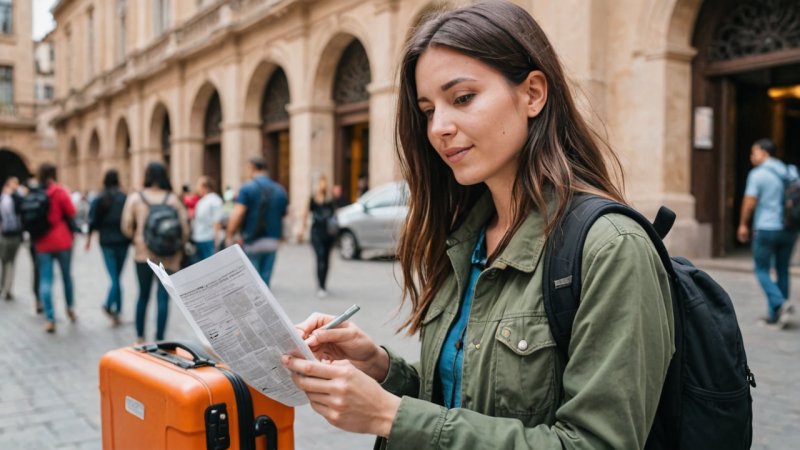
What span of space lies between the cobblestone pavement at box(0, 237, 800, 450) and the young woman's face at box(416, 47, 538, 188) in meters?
0.61

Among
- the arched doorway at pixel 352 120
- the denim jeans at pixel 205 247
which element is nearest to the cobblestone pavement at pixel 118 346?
the denim jeans at pixel 205 247

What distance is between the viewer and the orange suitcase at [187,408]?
1768 mm

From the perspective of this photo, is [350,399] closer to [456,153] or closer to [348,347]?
[348,347]

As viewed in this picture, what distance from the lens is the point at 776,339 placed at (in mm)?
6105

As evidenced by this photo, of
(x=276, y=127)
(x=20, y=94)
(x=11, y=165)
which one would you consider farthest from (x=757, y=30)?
(x=11, y=165)

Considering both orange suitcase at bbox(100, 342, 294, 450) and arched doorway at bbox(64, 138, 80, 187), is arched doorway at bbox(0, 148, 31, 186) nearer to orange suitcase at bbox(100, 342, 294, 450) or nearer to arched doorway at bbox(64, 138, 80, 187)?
arched doorway at bbox(64, 138, 80, 187)

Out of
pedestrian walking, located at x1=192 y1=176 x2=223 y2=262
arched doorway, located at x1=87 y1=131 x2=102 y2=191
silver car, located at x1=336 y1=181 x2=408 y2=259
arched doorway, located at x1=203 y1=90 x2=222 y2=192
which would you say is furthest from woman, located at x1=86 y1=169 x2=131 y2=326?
arched doorway, located at x1=87 y1=131 x2=102 y2=191

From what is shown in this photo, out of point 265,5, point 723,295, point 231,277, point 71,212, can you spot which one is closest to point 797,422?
point 723,295

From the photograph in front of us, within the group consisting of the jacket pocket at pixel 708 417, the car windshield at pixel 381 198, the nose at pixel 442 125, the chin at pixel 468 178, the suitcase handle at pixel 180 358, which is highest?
the nose at pixel 442 125

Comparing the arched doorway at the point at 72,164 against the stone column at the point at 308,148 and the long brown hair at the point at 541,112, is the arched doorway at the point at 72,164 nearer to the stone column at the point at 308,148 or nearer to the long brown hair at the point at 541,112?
the stone column at the point at 308,148

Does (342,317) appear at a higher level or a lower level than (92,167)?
lower

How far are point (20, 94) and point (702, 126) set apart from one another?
1834 inches

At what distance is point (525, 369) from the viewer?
1.31 metres

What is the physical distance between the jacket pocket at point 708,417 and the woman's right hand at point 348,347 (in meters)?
0.76
